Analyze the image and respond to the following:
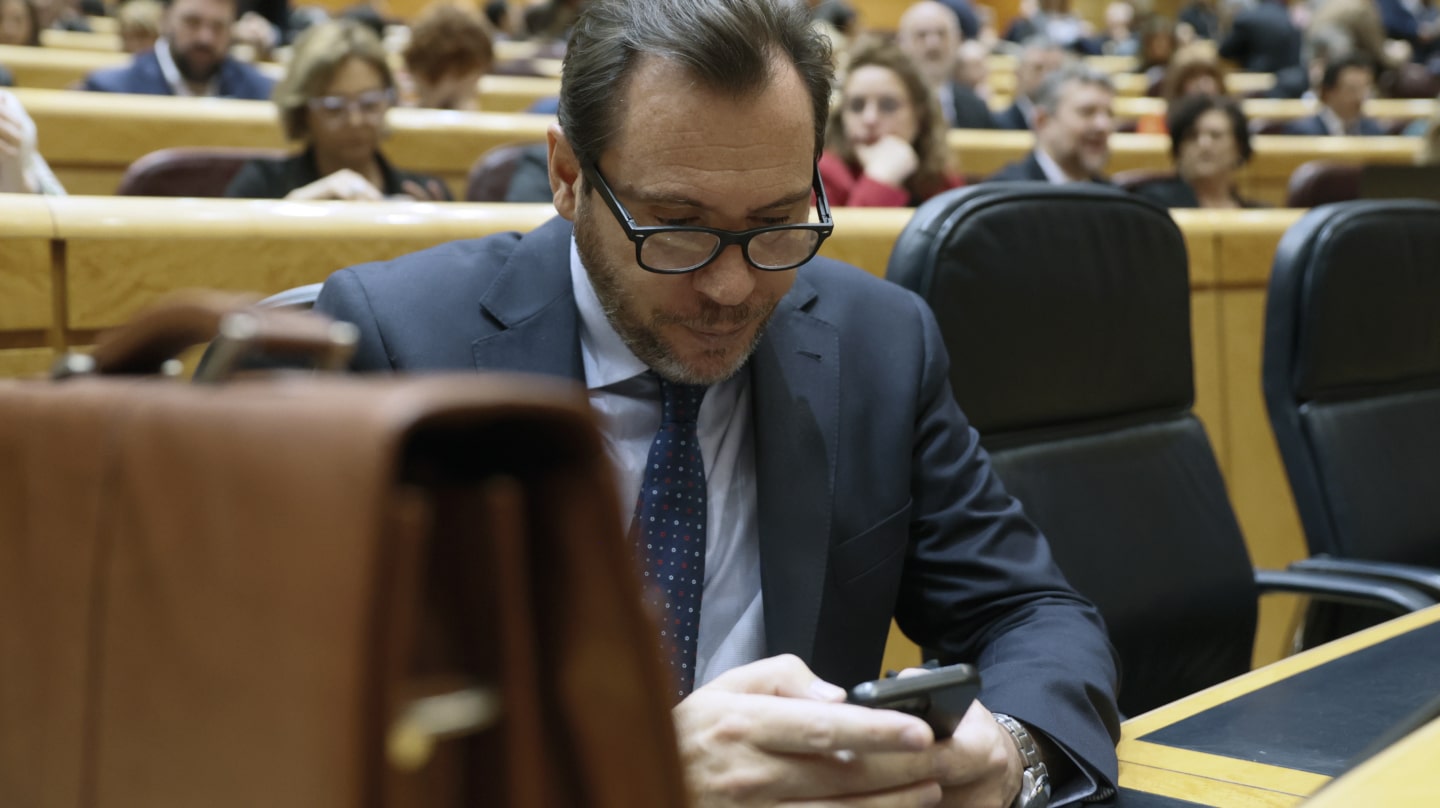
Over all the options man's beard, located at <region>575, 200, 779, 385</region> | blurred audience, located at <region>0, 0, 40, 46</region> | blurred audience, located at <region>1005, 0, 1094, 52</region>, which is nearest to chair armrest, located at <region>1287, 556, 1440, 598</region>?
man's beard, located at <region>575, 200, 779, 385</region>

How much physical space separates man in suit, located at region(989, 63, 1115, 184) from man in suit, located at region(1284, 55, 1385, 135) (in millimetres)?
2541

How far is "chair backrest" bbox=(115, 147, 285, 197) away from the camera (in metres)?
2.37

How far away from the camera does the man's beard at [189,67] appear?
381 cm

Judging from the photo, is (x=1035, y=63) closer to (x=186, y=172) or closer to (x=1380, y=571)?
(x=186, y=172)

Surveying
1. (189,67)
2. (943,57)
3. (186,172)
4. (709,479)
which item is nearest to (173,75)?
(189,67)

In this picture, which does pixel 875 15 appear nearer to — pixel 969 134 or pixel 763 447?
pixel 969 134

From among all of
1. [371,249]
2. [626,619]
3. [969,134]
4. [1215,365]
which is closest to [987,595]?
[371,249]

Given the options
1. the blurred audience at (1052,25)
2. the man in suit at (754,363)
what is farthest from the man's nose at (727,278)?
the blurred audience at (1052,25)

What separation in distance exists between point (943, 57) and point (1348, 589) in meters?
3.97

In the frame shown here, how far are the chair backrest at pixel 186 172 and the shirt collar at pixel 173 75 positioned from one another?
1.40 m

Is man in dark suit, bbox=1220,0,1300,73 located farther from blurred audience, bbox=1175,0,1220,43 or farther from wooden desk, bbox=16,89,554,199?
wooden desk, bbox=16,89,554,199

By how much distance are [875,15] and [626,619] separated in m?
10.2

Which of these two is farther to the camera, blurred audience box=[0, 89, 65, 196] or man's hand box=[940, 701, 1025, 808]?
blurred audience box=[0, 89, 65, 196]

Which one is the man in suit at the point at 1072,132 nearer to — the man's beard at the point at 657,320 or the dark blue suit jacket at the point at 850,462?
the dark blue suit jacket at the point at 850,462
